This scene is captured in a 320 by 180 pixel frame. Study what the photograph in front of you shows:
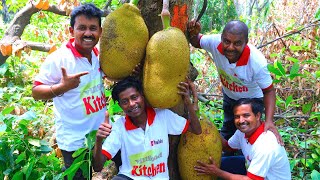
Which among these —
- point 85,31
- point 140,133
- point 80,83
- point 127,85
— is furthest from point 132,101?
point 85,31

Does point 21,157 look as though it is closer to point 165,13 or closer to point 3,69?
point 165,13

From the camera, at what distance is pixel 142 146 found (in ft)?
6.19

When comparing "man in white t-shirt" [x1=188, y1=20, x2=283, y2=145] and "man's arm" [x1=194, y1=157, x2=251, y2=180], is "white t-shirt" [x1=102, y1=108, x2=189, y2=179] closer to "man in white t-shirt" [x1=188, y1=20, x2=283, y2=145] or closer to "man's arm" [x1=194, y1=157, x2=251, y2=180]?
"man's arm" [x1=194, y1=157, x2=251, y2=180]

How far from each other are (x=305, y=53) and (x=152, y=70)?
243 cm

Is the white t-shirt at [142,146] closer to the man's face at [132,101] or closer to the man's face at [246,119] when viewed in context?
the man's face at [132,101]

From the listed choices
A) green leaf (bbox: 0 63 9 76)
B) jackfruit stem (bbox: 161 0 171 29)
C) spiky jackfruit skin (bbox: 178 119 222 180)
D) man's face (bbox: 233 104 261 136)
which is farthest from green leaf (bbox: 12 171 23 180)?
green leaf (bbox: 0 63 9 76)

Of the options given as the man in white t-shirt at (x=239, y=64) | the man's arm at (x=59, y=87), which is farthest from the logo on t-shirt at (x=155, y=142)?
the man in white t-shirt at (x=239, y=64)

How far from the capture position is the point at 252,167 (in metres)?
1.96

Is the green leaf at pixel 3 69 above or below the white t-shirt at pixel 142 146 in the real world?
above

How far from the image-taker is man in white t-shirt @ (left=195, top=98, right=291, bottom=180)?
1943 millimetres

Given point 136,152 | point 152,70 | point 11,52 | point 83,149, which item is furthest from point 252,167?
point 11,52

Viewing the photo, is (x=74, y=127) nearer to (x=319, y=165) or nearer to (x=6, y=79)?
(x=319, y=165)

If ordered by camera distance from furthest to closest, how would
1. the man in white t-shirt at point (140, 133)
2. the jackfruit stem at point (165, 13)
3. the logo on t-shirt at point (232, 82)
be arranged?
the logo on t-shirt at point (232, 82)
the man in white t-shirt at point (140, 133)
the jackfruit stem at point (165, 13)

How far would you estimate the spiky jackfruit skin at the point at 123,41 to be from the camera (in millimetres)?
1756
